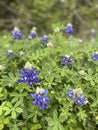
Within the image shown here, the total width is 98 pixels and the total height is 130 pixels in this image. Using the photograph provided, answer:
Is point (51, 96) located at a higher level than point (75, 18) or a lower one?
lower

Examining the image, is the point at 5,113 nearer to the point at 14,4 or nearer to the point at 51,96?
the point at 51,96

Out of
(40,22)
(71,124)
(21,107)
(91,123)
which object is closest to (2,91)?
(21,107)

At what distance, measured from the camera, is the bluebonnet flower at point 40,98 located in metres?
2.02

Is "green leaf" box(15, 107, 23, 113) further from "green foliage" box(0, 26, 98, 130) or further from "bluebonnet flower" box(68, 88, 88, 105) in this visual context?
"bluebonnet flower" box(68, 88, 88, 105)

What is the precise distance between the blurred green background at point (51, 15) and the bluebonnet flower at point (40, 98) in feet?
11.5

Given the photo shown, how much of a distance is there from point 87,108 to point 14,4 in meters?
3.78

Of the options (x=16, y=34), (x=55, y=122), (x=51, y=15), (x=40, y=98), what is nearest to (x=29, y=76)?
(x=40, y=98)

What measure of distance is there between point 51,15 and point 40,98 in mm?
3665

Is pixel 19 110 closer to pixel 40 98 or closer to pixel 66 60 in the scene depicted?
pixel 40 98

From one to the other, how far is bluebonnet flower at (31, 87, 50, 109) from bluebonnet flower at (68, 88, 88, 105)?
154mm

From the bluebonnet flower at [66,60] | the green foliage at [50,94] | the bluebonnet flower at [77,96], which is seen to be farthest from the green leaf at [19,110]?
the bluebonnet flower at [66,60]

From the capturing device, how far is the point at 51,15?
554 centimetres

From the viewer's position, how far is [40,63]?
2475mm

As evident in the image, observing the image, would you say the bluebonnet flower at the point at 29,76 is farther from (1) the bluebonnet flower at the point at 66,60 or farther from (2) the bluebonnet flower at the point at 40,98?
(1) the bluebonnet flower at the point at 66,60
